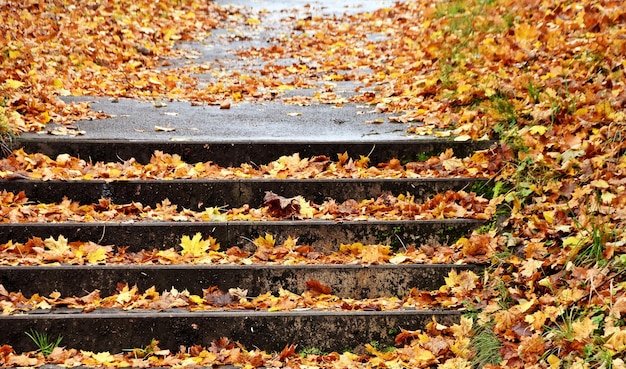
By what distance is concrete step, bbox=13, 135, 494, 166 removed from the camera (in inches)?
216

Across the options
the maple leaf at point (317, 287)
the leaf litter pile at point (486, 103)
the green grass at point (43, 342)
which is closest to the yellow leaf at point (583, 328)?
the leaf litter pile at point (486, 103)

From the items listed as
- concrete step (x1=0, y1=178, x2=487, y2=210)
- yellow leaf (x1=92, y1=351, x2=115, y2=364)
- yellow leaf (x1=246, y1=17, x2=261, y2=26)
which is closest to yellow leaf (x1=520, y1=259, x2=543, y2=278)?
concrete step (x1=0, y1=178, x2=487, y2=210)

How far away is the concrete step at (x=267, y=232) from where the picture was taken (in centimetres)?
463

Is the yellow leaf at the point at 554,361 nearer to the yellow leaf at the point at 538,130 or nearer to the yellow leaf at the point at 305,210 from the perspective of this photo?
the yellow leaf at the point at 305,210

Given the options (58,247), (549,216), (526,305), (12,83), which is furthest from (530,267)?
(12,83)

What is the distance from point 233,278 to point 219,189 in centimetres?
91

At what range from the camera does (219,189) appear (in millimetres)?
5078

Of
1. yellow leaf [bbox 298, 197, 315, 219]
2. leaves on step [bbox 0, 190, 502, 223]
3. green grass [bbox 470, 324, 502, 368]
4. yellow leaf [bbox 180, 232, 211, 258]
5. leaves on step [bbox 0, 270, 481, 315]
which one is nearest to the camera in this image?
green grass [bbox 470, 324, 502, 368]

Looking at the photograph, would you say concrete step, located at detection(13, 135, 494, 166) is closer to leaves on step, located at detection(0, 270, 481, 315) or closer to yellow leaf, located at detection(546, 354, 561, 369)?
leaves on step, located at detection(0, 270, 481, 315)

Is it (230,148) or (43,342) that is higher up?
(230,148)

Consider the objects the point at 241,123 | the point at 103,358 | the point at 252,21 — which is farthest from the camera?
the point at 252,21

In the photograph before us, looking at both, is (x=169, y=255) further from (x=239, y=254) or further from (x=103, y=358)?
(x=103, y=358)

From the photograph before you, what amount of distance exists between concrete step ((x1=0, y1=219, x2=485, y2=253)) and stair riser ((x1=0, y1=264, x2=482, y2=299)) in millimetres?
348

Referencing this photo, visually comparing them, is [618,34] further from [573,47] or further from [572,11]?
[572,11]
